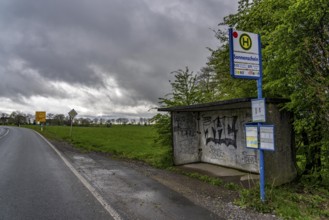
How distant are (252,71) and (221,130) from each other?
17.2 ft

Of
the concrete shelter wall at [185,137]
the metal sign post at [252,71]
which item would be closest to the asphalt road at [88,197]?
the metal sign post at [252,71]

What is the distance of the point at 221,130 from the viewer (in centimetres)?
1106

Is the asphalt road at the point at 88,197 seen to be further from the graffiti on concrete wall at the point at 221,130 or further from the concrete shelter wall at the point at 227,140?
the graffiti on concrete wall at the point at 221,130

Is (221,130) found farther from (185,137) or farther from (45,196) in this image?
(45,196)

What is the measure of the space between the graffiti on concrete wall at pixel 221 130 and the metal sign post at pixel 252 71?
14.3ft

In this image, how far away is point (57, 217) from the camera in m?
4.89

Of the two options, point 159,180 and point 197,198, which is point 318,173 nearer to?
point 197,198

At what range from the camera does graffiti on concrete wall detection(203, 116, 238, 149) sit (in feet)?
34.3

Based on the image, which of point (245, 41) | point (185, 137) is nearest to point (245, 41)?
point (245, 41)

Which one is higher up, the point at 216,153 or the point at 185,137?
the point at 185,137

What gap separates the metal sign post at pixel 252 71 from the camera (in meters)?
5.75

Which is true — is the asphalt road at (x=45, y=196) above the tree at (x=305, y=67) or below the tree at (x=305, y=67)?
below

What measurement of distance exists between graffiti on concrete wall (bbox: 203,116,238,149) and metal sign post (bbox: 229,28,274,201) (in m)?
4.37

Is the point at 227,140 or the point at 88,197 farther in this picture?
the point at 227,140
